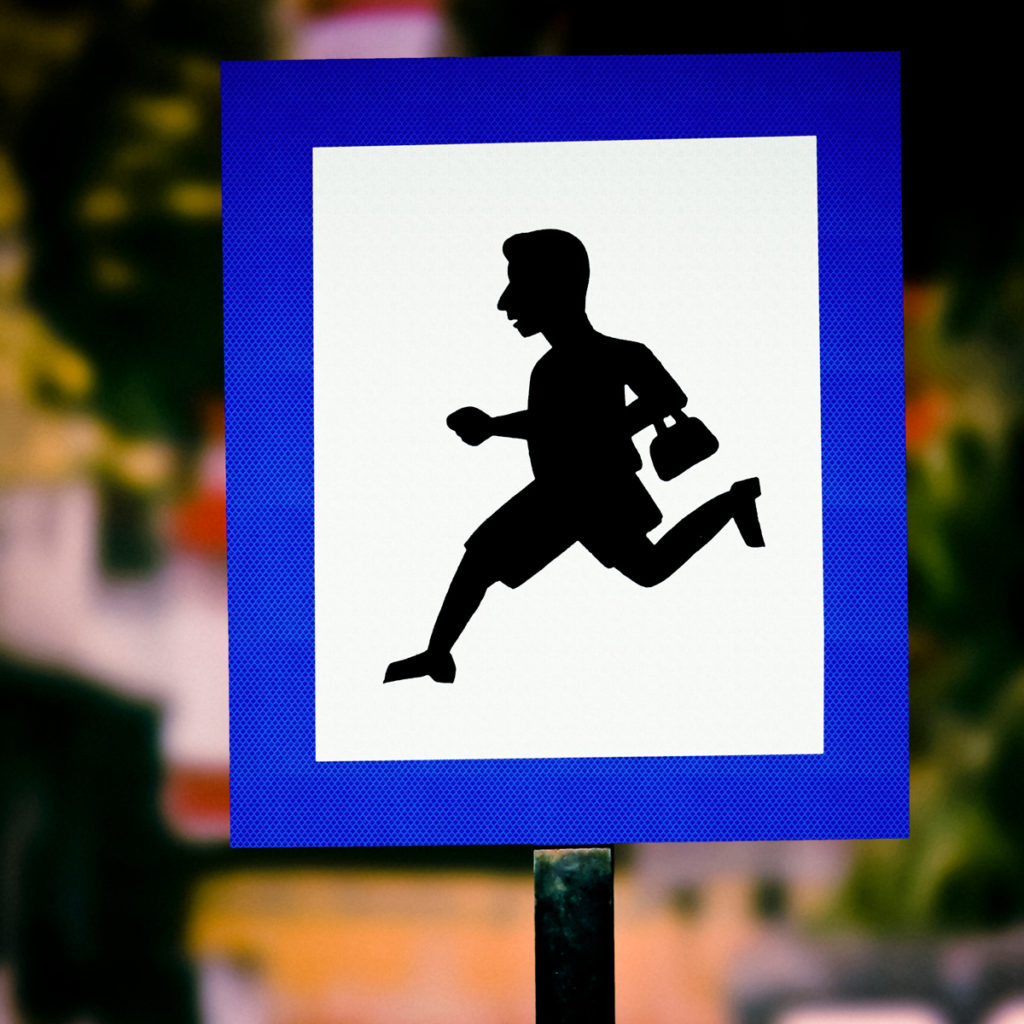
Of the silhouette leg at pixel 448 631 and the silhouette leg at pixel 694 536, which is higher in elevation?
the silhouette leg at pixel 694 536

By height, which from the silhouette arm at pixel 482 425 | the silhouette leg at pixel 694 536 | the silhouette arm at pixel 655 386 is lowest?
the silhouette leg at pixel 694 536

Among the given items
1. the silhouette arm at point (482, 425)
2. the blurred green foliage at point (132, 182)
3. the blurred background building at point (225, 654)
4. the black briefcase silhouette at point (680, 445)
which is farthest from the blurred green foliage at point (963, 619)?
the blurred green foliage at point (132, 182)

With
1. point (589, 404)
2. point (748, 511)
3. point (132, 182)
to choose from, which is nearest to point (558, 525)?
point (589, 404)

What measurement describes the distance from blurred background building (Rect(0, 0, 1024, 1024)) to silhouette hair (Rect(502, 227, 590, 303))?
431 mm

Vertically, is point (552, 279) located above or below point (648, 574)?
above

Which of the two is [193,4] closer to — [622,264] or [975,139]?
[622,264]

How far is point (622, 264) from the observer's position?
8.85 ft

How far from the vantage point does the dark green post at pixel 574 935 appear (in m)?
2.71

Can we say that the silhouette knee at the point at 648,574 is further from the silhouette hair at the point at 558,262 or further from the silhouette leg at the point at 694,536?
the silhouette hair at the point at 558,262

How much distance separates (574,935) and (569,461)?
103 cm

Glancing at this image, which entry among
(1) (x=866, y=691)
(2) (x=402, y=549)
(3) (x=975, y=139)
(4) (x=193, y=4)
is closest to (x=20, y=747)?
(2) (x=402, y=549)

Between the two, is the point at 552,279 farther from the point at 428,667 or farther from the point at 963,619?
the point at 963,619

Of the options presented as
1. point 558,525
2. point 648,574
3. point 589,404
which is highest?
point 589,404

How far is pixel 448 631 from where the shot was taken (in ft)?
8.79
